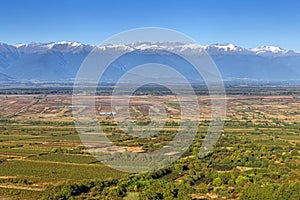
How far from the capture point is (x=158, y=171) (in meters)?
21.7

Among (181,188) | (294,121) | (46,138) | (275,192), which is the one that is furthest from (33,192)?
(294,121)

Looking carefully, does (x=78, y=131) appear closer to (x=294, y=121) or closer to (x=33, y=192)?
(x=33, y=192)

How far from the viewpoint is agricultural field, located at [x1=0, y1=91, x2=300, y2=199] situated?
59.7 ft

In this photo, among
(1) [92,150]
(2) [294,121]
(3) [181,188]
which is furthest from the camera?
(2) [294,121]

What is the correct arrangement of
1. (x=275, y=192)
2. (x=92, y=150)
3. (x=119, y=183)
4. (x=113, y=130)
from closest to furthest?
(x=275, y=192)
(x=119, y=183)
(x=92, y=150)
(x=113, y=130)

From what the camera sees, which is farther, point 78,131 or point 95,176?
point 78,131

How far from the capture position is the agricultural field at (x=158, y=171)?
1820 centimetres

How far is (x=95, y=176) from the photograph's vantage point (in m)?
21.9

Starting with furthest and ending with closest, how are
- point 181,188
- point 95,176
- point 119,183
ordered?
point 95,176, point 119,183, point 181,188

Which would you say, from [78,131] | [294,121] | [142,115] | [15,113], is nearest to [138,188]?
[78,131]

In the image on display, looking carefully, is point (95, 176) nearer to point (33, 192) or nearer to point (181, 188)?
point (33, 192)

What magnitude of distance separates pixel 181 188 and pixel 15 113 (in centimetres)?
4170

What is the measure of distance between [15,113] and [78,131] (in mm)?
19586

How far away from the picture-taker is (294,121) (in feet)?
157
